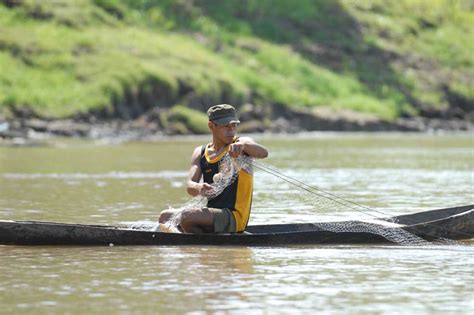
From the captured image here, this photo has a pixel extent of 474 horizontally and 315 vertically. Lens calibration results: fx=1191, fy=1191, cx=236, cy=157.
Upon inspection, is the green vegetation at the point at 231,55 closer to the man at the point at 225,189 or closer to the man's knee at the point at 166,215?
the man's knee at the point at 166,215

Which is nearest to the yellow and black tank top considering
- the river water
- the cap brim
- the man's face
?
the man's face

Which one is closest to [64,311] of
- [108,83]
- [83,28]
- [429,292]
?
[429,292]

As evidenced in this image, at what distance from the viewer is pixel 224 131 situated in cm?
1402

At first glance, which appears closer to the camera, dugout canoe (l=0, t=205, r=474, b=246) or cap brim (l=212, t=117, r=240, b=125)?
cap brim (l=212, t=117, r=240, b=125)

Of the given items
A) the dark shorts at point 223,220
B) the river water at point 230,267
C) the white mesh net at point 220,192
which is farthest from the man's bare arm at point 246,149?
the river water at point 230,267

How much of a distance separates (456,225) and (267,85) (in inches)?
2189

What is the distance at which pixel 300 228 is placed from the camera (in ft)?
50.8

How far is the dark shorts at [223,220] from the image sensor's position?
46.7ft

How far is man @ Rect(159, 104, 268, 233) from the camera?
13914mm

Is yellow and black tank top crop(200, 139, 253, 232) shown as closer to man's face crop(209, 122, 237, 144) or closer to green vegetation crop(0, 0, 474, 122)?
man's face crop(209, 122, 237, 144)

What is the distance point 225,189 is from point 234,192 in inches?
4.5

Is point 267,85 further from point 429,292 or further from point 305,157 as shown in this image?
point 429,292

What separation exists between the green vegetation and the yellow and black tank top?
4008 centimetres

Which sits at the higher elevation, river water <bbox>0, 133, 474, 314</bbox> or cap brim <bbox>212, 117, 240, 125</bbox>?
cap brim <bbox>212, 117, 240, 125</bbox>
